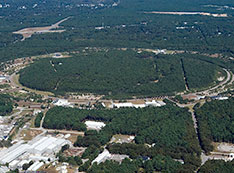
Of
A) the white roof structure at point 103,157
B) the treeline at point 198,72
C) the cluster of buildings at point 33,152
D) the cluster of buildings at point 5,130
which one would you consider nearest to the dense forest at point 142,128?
the white roof structure at point 103,157

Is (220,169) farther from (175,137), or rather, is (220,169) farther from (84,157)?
(84,157)

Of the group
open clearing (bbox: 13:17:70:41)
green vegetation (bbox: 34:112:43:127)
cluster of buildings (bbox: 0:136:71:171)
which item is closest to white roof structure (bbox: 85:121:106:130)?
cluster of buildings (bbox: 0:136:71:171)

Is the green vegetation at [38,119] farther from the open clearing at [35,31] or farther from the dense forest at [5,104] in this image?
the open clearing at [35,31]

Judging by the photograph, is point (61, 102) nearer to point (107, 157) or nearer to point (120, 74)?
point (120, 74)

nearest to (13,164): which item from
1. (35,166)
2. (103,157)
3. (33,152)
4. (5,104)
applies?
(35,166)

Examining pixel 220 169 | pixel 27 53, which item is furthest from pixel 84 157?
pixel 27 53

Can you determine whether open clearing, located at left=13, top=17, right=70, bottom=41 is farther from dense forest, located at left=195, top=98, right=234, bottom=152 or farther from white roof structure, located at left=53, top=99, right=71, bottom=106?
dense forest, located at left=195, top=98, right=234, bottom=152
